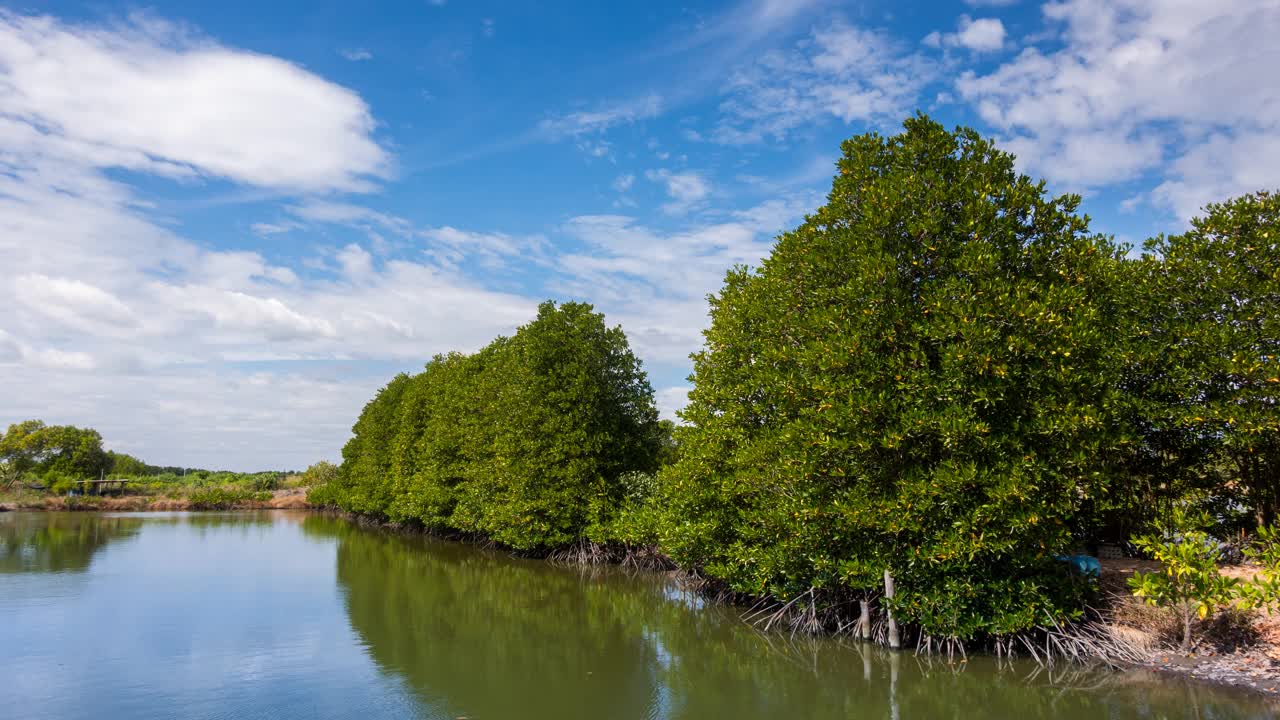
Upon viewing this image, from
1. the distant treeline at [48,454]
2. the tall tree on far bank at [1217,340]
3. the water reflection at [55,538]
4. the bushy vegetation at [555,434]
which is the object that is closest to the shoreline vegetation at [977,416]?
the tall tree on far bank at [1217,340]

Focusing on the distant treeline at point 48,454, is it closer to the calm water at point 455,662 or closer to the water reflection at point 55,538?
the water reflection at point 55,538

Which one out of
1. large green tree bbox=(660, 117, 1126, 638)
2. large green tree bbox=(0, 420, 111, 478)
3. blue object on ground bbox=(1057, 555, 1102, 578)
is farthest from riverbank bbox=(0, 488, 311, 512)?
blue object on ground bbox=(1057, 555, 1102, 578)

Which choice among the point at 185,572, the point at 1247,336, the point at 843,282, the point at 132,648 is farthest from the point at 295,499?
the point at 1247,336

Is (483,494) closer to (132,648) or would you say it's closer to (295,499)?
(132,648)

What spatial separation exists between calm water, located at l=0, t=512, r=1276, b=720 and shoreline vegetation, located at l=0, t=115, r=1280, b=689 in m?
1.35

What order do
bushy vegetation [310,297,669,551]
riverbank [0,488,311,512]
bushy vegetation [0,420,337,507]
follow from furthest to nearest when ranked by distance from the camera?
bushy vegetation [0,420,337,507], riverbank [0,488,311,512], bushy vegetation [310,297,669,551]

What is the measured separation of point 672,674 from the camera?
11617 millimetres

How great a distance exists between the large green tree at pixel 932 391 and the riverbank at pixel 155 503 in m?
59.8

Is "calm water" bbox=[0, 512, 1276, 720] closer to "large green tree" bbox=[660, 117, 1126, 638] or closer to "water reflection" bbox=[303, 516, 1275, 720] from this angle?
"water reflection" bbox=[303, 516, 1275, 720]

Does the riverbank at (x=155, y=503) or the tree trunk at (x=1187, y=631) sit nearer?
the tree trunk at (x=1187, y=631)

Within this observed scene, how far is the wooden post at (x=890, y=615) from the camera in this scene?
12.0 metres

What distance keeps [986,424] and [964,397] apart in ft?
1.94

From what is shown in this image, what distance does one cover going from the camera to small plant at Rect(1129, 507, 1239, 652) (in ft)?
33.6

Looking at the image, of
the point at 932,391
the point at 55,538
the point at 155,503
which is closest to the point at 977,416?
the point at 932,391
